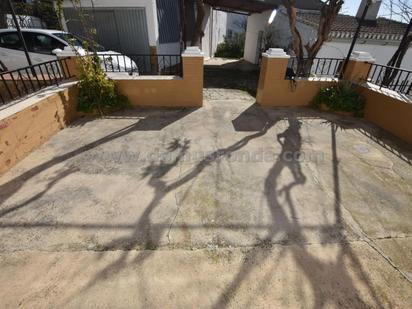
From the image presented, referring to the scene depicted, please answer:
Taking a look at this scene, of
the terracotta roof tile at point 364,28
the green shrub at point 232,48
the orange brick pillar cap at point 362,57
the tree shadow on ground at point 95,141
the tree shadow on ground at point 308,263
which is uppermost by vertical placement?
the terracotta roof tile at point 364,28

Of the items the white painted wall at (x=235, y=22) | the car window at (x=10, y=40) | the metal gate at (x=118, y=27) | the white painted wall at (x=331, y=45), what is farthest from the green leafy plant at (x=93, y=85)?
the white painted wall at (x=235, y=22)

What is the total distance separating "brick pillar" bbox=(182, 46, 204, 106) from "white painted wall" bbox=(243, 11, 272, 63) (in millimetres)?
8793

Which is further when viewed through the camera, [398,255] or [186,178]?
[186,178]

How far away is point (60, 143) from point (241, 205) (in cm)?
339

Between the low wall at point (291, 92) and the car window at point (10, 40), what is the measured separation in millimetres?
7387

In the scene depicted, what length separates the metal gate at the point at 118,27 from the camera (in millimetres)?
8852

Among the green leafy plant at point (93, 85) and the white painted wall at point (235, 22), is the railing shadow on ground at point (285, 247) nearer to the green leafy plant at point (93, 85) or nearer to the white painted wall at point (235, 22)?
the green leafy plant at point (93, 85)

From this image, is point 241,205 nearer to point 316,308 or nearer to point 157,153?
point 316,308

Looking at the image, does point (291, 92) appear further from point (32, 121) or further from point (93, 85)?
point (32, 121)

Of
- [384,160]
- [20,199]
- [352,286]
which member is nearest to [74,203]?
[20,199]

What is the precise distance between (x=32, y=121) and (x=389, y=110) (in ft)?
22.7

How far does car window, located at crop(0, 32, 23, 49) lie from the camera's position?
6863 millimetres

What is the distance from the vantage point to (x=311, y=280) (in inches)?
82.4

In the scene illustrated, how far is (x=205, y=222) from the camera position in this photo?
8.65ft
